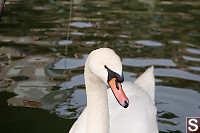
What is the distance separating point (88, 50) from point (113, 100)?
12.3ft

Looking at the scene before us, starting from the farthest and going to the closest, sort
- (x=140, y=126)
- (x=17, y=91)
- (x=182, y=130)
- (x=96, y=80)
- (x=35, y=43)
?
(x=35, y=43)
(x=17, y=91)
(x=182, y=130)
(x=140, y=126)
(x=96, y=80)

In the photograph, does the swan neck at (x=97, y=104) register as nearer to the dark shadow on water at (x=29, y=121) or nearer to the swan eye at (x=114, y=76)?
the swan eye at (x=114, y=76)

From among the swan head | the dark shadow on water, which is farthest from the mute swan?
the dark shadow on water

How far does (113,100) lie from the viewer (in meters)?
4.37

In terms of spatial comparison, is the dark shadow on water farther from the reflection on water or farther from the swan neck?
the swan neck

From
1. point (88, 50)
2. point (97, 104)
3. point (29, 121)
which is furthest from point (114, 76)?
point (88, 50)

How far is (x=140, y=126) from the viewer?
4004 millimetres

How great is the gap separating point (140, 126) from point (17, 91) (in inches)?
102

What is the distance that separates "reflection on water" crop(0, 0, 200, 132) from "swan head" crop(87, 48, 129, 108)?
203cm

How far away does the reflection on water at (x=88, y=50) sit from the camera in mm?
5617

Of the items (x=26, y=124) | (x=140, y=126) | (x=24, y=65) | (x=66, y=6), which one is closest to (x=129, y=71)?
(x=24, y=65)

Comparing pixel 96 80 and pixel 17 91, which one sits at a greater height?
pixel 96 80

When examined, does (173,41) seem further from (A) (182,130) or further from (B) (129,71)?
(A) (182,130)

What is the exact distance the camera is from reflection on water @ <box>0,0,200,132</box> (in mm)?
5617
